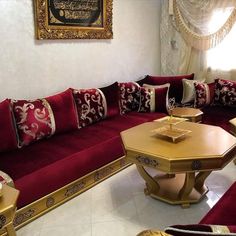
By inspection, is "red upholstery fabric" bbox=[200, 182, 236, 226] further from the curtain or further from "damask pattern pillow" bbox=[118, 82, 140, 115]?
the curtain

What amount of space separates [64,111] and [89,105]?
1.16 feet

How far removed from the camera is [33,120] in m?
2.62

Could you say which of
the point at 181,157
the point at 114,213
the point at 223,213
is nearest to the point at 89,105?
the point at 114,213

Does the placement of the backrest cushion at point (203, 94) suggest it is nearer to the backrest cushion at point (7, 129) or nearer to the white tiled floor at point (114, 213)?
the white tiled floor at point (114, 213)

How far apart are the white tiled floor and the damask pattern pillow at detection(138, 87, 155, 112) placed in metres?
1.18

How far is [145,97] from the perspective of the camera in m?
3.58

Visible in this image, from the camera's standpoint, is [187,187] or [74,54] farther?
[74,54]

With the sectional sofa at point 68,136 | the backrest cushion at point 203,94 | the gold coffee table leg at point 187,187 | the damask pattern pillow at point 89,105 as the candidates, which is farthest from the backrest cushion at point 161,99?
the gold coffee table leg at point 187,187

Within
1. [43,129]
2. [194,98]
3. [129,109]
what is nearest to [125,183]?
[43,129]

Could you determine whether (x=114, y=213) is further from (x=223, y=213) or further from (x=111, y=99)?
(x=111, y=99)

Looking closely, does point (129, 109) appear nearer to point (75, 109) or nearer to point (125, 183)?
point (75, 109)

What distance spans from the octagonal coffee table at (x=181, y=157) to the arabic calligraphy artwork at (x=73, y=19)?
52.7 inches

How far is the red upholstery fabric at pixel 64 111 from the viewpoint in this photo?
2.83 meters

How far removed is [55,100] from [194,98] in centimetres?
198
